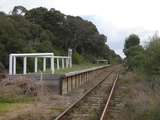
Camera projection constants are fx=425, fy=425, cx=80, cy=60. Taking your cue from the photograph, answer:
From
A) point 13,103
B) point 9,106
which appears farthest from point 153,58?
point 9,106

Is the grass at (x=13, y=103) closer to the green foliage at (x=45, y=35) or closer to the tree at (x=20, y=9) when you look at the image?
the green foliage at (x=45, y=35)

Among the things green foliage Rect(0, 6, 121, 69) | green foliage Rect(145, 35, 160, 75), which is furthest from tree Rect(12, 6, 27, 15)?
green foliage Rect(145, 35, 160, 75)

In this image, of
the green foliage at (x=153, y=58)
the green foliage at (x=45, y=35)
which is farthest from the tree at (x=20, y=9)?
the green foliage at (x=153, y=58)

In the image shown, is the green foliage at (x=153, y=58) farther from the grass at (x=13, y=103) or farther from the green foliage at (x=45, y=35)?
the green foliage at (x=45, y=35)

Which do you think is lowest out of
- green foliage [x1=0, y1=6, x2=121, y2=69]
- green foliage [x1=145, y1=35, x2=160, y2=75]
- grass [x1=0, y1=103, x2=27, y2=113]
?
grass [x1=0, y1=103, x2=27, y2=113]

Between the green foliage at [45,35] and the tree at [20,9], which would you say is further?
the tree at [20,9]

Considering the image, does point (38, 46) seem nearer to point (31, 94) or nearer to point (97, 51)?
point (31, 94)

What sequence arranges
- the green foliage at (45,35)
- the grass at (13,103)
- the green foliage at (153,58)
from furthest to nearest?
the green foliage at (45,35)
the green foliage at (153,58)
the grass at (13,103)

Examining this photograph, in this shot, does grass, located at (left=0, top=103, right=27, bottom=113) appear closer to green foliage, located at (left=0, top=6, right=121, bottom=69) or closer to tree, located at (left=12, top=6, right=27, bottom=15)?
green foliage, located at (left=0, top=6, right=121, bottom=69)

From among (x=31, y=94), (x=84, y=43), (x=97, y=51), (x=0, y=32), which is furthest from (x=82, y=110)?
(x=97, y=51)

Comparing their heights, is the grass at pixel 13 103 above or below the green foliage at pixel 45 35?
below

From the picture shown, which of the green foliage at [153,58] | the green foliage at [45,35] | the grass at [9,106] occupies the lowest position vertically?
the grass at [9,106]

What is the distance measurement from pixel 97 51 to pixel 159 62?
10141 centimetres

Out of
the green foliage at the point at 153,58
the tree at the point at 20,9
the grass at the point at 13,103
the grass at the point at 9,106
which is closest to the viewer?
the grass at the point at 9,106
